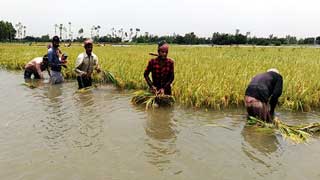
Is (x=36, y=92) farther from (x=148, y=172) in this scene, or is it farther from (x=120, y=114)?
(x=148, y=172)

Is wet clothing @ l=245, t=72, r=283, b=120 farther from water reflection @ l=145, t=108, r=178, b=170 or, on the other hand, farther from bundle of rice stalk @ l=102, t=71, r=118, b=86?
bundle of rice stalk @ l=102, t=71, r=118, b=86

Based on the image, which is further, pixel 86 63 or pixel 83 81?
pixel 83 81

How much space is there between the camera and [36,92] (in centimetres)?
853

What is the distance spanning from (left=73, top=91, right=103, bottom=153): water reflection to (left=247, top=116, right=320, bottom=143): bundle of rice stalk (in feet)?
6.72

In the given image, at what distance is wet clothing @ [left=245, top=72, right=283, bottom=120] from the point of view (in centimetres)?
531

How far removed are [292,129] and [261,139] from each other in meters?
0.43

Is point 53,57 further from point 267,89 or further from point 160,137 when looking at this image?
point 267,89

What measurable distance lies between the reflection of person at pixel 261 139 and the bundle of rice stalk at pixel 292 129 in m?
0.10

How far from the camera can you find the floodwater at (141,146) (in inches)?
143

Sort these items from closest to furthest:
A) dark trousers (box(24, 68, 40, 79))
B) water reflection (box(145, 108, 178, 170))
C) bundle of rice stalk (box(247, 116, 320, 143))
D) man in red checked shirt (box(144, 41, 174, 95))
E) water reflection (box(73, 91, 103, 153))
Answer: water reflection (box(145, 108, 178, 170)), water reflection (box(73, 91, 103, 153)), bundle of rice stalk (box(247, 116, 320, 143)), man in red checked shirt (box(144, 41, 174, 95)), dark trousers (box(24, 68, 40, 79))

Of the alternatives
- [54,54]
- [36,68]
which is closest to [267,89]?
[54,54]

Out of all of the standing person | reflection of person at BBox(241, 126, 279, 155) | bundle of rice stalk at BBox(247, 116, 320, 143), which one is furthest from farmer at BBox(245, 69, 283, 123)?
the standing person

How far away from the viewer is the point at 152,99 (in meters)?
6.59

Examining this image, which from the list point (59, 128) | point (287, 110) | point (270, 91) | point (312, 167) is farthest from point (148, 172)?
point (287, 110)
